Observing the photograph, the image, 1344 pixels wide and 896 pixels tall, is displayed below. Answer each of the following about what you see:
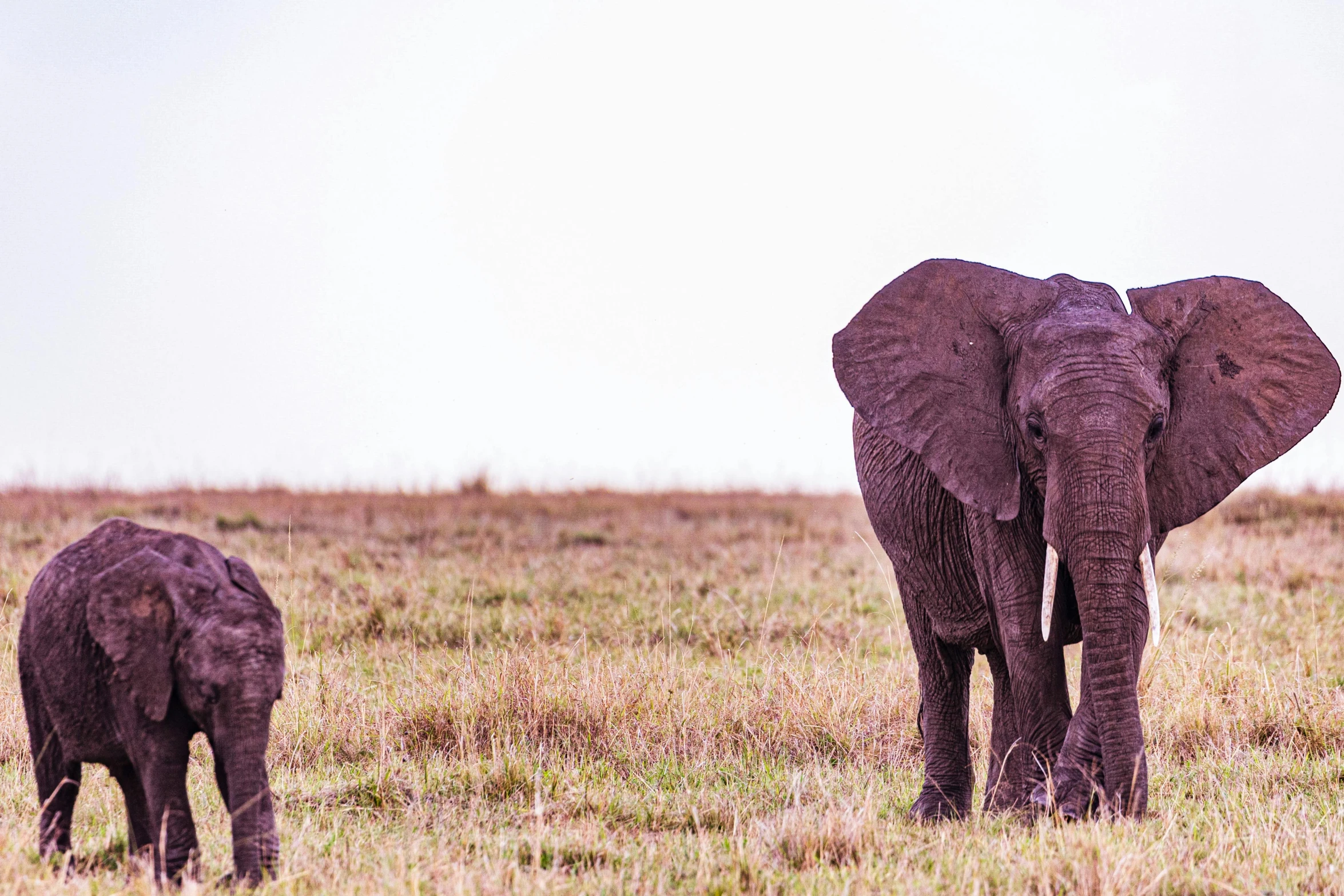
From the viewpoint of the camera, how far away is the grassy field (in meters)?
5.46

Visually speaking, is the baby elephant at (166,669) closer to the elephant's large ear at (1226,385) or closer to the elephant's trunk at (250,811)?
the elephant's trunk at (250,811)

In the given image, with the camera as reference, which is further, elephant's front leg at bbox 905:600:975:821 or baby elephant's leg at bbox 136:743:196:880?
elephant's front leg at bbox 905:600:975:821

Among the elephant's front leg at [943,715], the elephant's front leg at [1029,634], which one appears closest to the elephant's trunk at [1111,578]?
the elephant's front leg at [1029,634]

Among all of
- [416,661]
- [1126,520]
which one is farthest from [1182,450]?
[416,661]

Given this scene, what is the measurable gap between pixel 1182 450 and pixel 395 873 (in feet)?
12.5

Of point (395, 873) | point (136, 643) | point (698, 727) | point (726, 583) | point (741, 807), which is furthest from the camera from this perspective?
point (726, 583)

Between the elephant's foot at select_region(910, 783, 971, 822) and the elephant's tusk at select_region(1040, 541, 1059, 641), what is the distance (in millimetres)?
Answer: 1497

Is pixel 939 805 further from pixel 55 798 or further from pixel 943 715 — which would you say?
pixel 55 798

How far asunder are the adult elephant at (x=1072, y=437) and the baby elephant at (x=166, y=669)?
3162 millimetres

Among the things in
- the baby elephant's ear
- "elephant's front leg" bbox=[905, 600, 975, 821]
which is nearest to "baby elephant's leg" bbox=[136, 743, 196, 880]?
the baby elephant's ear

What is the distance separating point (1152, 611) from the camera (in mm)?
5887

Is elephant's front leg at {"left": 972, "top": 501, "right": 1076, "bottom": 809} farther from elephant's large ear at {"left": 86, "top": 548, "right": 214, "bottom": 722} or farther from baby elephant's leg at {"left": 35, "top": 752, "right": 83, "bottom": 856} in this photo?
baby elephant's leg at {"left": 35, "top": 752, "right": 83, "bottom": 856}

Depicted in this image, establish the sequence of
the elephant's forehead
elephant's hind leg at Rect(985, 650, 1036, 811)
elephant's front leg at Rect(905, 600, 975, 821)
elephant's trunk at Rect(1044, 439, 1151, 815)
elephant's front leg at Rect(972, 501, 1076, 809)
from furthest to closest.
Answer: elephant's front leg at Rect(905, 600, 975, 821)
elephant's hind leg at Rect(985, 650, 1036, 811)
elephant's front leg at Rect(972, 501, 1076, 809)
the elephant's forehead
elephant's trunk at Rect(1044, 439, 1151, 815)

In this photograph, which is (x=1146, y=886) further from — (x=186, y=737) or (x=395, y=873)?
(x=186, y=737)
